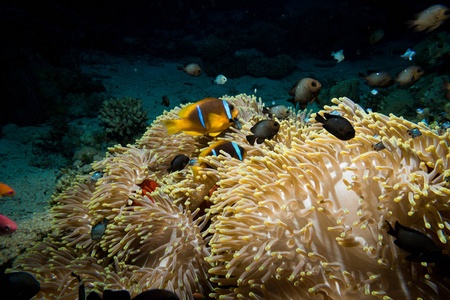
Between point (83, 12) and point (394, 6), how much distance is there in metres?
23.9

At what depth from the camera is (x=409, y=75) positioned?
445 centimetres

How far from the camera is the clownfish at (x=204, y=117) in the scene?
225 centimetres

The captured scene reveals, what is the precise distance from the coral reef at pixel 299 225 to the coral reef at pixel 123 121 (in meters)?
4.04

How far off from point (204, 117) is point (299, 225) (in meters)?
1.32

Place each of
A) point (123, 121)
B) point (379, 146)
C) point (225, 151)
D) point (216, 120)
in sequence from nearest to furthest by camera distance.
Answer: point (379, 146) < point (225, 151) < point (216, 120) < point (123, 121)

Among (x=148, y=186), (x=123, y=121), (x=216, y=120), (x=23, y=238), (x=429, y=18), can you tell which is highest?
(x=429, y=18)

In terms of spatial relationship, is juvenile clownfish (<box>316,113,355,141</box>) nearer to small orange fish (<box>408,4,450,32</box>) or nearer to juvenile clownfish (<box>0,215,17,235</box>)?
juvenile clownfish (<box>0,215,17,235</box>)

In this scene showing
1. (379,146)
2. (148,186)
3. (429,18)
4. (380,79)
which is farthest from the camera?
(429,18)

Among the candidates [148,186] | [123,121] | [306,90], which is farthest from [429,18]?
[123,121]

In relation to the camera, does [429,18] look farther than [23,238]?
Yes

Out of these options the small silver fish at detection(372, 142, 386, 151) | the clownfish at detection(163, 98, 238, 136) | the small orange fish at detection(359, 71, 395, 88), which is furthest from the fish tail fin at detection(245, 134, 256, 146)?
the small orange fish at detection(359, 71, 395, 88)

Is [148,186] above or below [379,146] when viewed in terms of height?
below

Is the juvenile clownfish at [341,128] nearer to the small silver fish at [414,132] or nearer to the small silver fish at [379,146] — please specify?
the small silver fish at [379,146]

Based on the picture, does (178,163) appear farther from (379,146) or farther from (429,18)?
(429,18)
